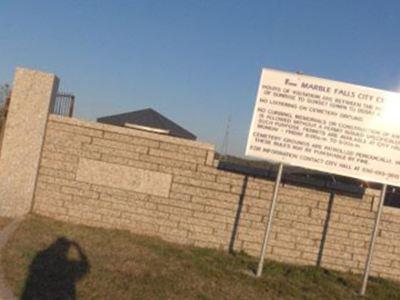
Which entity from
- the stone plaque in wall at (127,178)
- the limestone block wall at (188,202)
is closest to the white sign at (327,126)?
the limestone block wall at (188,202)

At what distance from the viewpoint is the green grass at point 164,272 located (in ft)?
23.1

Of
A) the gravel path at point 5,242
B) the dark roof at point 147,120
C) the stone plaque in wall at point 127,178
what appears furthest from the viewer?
the dark roof at point 147,120

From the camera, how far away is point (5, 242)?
8.32m

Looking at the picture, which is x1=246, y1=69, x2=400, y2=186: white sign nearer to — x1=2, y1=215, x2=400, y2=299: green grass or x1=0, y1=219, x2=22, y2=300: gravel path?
x1=2, y1=215, x2=400, y2=299: green grass

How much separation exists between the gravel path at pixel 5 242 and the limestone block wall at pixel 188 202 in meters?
1.12

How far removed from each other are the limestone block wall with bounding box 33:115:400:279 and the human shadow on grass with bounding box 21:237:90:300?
1928mm

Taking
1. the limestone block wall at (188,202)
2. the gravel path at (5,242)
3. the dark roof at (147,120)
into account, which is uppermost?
the dark roof at (147,120)

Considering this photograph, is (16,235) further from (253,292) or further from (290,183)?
(290,183)

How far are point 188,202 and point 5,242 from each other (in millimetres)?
3430

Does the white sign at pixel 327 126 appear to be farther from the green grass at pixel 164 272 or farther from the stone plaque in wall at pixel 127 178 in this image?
the stone plaque in wall at pixel 127 178

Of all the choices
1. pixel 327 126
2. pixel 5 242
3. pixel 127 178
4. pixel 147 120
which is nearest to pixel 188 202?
pixel 127 178

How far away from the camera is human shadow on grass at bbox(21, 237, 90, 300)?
6.27 meters

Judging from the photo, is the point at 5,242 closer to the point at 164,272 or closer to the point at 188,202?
the point at 164,272

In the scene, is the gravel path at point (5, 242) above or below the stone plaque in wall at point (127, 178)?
below
